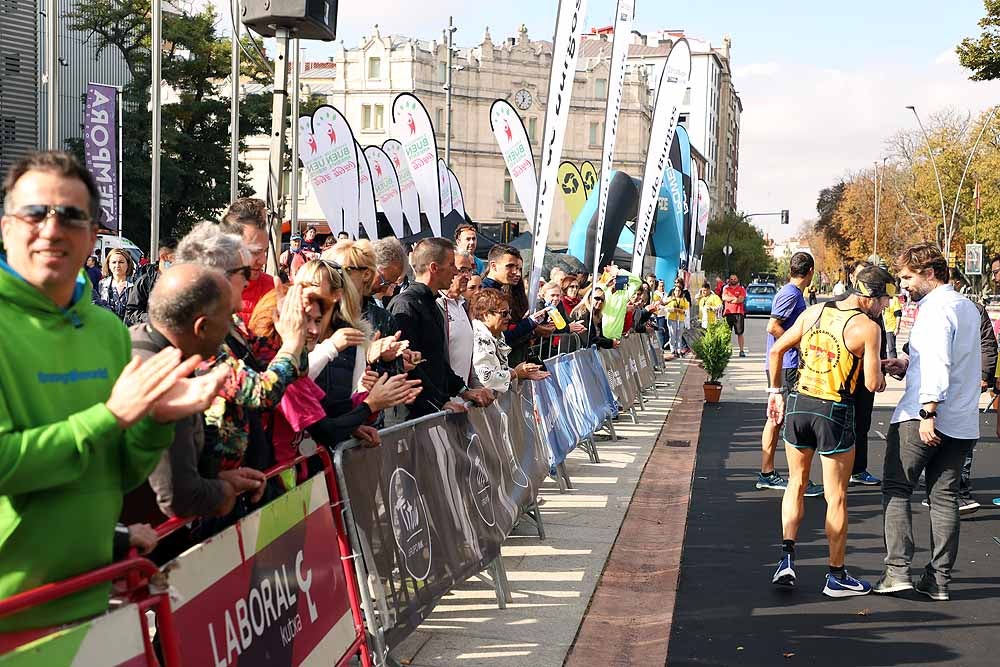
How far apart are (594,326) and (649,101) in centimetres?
8866

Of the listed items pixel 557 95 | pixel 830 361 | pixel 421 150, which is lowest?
pixel 830 361

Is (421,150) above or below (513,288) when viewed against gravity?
above

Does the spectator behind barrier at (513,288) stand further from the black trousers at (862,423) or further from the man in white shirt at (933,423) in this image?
the man in white shirt at (933,423)

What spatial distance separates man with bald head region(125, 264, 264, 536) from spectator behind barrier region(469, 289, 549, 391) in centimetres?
396

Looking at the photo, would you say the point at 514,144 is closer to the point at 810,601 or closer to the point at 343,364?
the point at 810,601

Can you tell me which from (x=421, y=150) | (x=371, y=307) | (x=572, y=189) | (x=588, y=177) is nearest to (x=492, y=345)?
(x=371, y=307)

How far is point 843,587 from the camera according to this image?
269 inches

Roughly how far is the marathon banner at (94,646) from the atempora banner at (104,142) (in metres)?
21.6

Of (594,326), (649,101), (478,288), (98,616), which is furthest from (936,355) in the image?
(649,101)

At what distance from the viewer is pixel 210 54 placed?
157 feet

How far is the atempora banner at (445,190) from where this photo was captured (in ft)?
108

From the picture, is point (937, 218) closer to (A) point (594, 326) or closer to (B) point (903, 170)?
(B) point (903, 170)

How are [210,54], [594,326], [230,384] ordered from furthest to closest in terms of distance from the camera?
[210,54] → [594,326] → [230,384]

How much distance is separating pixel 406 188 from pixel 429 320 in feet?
83.7
